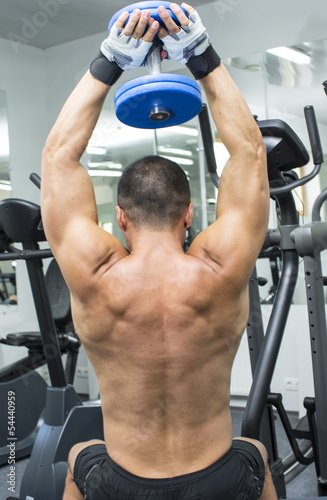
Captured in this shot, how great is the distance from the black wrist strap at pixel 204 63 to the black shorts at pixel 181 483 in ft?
3.26

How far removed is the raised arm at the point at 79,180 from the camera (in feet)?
4.39

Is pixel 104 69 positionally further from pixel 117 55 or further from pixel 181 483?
pixel 181 483

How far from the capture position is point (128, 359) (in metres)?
1.36

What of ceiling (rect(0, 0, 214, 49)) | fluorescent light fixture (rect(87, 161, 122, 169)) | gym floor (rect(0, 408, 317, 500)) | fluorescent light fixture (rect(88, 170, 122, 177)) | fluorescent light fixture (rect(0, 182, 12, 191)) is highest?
ceiling (rect(0, 0, 214, 49))

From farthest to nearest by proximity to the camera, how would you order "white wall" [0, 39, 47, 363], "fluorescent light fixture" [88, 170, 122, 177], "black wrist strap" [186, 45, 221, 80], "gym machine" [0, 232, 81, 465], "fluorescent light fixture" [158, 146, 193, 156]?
1. "fluorescent light fixture" [88, 170, 122, 177]
2. "white wall" [0, 39, 47, 363]
3. "fluorescent light fixture" [158, 146, 193, 156]
4. "gym machine" [0, 232, 81, 465]
5. "black wrist strap" [186, 45, 221, 80]

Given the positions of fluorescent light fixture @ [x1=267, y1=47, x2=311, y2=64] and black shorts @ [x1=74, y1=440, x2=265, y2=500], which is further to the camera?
fluorescent light fixture @ [x1=267, y1=47, x2=311, y2=64]

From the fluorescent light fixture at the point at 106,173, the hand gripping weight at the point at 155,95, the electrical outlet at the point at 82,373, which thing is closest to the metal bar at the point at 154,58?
the hand gripping weight at the point at 155,95

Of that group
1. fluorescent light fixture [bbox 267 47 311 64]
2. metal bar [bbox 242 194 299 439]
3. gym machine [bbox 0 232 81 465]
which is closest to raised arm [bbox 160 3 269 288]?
metal bar [bbox 242 194 299 439]

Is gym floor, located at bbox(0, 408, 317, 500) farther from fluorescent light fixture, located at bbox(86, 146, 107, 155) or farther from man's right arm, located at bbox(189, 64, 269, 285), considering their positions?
fluorescent light fixture, located at bbox(86, 146, 107, 155)

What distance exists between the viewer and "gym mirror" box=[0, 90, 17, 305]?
4711 millimetres

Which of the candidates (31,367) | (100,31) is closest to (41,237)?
(31,367)

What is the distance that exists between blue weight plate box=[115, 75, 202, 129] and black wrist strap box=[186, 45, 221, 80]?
0.08 metres

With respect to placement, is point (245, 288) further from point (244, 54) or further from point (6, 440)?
point (244, 54)

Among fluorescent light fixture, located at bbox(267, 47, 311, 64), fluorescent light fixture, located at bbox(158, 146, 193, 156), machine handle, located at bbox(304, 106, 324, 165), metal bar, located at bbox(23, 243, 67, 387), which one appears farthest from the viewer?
fluorescent light fixture, located at bbox(158, 146, 193, 156)
